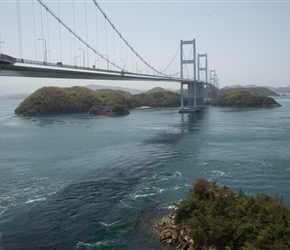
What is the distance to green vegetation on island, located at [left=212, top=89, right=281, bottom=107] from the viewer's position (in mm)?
57372

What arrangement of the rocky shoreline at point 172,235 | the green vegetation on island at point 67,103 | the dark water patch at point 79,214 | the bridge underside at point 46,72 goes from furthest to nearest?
the green vegetation on island at point 67,103
the bridge underside at point 46,72
the dark water patch at point 79,214
the rocky shoreline at point 172,235

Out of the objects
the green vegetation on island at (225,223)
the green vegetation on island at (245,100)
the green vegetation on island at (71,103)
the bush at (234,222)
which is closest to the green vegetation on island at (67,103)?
the green vegetation on island at (71,103)

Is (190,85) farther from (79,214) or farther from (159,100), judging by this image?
(79,214)

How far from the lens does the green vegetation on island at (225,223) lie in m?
6.52

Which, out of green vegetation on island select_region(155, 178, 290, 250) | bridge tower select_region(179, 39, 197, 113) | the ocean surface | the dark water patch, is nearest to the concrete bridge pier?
bridge tower select_region(179, 39, 197, 113)

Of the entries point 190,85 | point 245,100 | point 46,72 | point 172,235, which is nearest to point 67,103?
point 190,85

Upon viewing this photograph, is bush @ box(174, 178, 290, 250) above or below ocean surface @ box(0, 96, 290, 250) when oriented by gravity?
above

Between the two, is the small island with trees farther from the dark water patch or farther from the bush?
the bush

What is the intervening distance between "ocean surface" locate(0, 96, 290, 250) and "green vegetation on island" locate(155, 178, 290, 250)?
28.1 inches

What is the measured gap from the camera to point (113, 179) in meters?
13.6

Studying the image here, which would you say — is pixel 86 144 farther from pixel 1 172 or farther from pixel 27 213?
pixel 27 213

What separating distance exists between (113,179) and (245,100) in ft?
168

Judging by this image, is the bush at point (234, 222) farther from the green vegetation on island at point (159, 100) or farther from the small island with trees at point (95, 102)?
the green vegetation on island at point (159, 100)

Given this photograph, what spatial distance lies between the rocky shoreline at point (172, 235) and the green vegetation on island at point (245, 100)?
52.7 metres
